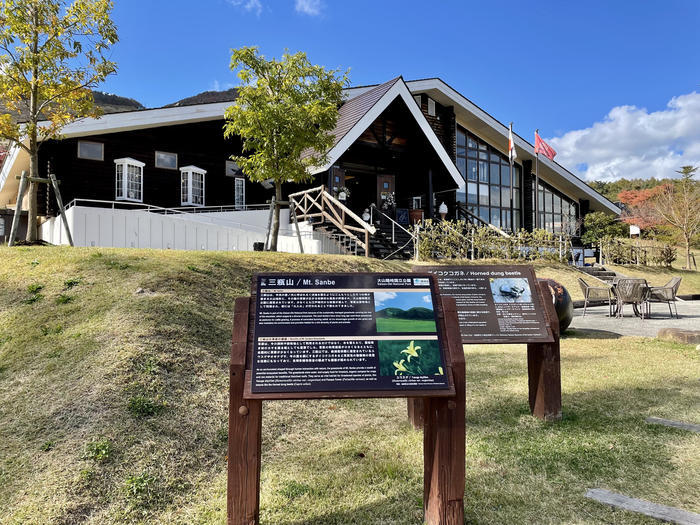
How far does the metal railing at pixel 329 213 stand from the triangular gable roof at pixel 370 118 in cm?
113

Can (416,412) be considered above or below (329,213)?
below

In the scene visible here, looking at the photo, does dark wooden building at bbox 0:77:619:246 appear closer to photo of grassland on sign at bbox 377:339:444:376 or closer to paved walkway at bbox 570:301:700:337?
paved walkway at bbox 570:301:700:337

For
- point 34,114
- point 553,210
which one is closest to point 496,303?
point 34,114

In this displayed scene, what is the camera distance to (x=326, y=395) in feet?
8.63

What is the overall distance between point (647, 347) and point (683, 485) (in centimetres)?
539

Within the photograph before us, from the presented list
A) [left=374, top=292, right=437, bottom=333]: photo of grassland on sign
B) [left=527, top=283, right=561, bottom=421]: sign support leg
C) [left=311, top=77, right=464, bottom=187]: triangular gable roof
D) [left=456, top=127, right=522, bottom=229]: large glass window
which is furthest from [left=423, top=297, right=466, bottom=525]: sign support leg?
[left=456, top=127, right=522, bottom=229]: large glass window

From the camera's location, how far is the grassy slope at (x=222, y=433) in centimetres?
319

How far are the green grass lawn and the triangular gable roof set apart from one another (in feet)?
47.5

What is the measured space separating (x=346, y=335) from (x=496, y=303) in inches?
97.5

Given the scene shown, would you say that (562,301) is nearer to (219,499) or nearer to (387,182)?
(219,499)

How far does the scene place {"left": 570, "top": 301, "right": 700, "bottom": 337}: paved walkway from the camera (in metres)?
9.97

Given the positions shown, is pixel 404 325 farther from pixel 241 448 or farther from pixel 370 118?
pixel 370 118

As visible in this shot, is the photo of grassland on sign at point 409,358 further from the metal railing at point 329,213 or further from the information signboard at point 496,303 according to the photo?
the metal railing at point 329,213

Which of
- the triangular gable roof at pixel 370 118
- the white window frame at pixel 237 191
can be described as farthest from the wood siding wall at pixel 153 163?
the triangular gable roof at pixel 370 118
